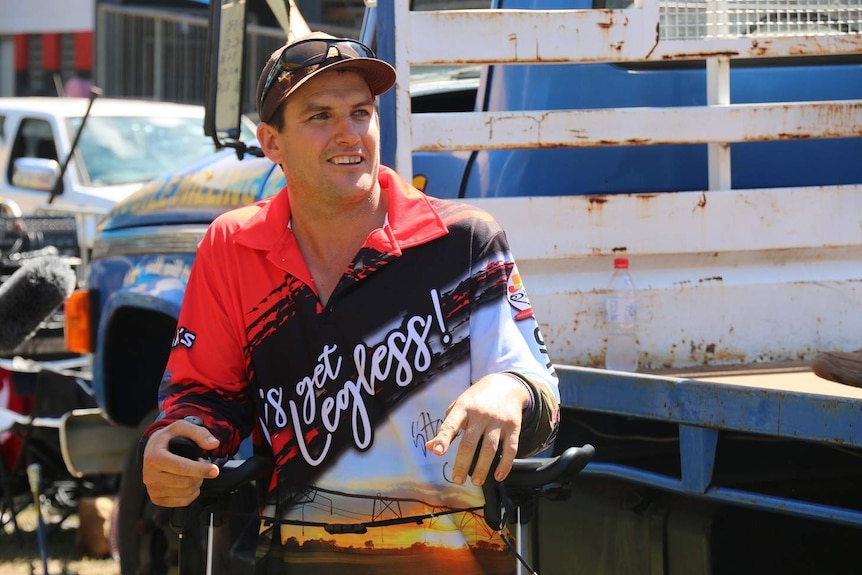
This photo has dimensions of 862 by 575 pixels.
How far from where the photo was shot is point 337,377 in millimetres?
2350

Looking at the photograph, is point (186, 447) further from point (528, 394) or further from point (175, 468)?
point (528, 394)

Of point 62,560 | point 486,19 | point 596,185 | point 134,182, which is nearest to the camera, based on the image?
point 486,19

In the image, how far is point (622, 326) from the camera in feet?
9.90

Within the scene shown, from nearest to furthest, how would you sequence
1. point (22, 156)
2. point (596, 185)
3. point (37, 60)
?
point (596, 185) < point (22, 156) < point (37, 60)

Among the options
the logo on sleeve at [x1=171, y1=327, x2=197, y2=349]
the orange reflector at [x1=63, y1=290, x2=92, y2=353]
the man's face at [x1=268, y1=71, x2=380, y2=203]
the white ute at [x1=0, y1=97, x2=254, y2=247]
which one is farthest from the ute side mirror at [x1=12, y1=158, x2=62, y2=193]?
the man's face at [x1=268, y1=71, x2=380, y2=203]

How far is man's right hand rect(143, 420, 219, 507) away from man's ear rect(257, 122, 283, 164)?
0.58 m

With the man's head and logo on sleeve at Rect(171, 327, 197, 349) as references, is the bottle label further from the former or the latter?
logo on sleeve at Rect(171, 327, 197, 349)

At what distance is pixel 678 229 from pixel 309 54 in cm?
114

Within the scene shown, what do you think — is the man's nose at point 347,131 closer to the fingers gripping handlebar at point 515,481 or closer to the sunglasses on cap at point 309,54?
the sunglasses on cap at point 309,54

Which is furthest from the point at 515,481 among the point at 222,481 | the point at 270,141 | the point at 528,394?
the point at 270,141

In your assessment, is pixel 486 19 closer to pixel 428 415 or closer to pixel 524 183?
pixel 524 183

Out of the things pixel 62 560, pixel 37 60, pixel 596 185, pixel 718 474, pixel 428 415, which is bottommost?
pixel 62 560

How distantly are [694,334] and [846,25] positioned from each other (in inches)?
35.8

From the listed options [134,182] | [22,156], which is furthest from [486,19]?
[22,156]
